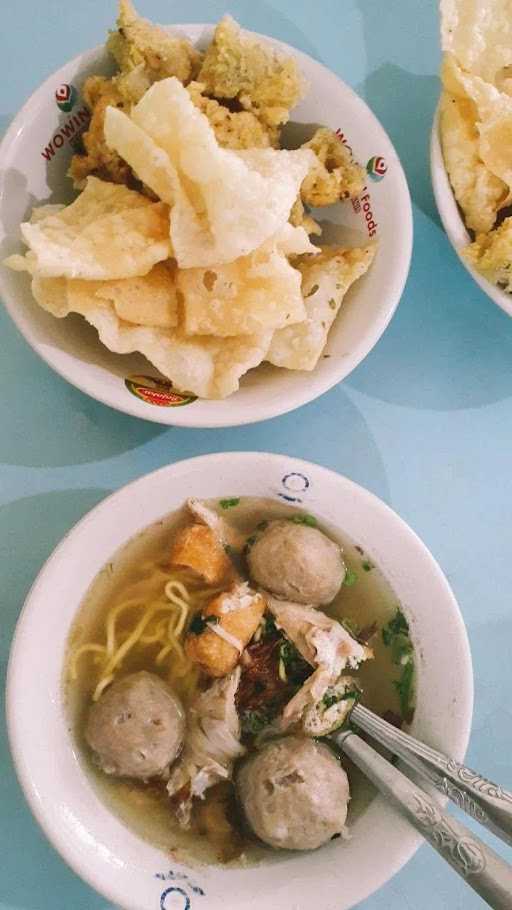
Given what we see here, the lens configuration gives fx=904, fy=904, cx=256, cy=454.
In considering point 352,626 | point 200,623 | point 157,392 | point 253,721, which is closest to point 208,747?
point 253,721

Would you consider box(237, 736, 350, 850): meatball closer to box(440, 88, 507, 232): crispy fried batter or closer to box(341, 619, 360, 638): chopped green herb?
box(341, 619, 360, 638): chopped green herb

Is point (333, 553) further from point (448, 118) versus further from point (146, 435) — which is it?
point (448, 118)

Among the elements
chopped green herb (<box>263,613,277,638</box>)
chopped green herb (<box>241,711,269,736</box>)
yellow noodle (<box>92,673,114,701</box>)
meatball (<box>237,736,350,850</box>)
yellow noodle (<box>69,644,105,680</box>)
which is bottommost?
yellow noodle (<box>92,673,114,701</box>)

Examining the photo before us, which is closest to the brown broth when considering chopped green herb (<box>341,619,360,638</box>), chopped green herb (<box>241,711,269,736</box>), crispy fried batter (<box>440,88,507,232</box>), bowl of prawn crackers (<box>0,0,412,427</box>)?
chopped green herb (<box>341,619,360,638</box>)

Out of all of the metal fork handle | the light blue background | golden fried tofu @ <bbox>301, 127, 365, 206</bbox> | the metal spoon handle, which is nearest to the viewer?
the metal spoon handle

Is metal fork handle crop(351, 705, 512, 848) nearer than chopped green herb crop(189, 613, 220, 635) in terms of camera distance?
Yes

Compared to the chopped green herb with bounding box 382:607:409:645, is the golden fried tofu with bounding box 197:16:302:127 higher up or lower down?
higher up

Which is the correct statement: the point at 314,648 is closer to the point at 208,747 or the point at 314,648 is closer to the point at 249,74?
the point at 208,747

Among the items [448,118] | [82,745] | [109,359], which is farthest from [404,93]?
[82,745]
